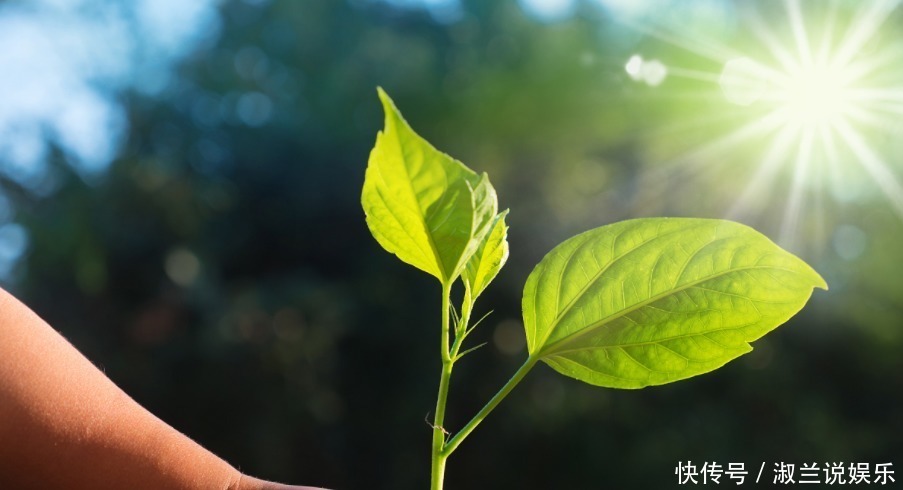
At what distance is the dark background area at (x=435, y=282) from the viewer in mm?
3898

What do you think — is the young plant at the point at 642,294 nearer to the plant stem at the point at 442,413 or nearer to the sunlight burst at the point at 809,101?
the plant stem at the point at 442,413

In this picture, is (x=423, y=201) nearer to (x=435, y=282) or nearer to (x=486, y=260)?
(x=486, y=260)

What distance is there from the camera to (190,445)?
0.41 meters

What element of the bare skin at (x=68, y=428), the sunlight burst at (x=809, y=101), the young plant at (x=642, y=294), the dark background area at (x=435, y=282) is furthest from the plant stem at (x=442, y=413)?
the dark background area at (x=435, y=282)

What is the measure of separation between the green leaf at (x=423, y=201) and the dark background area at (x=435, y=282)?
145 inches

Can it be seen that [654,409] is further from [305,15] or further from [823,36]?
[305,15]

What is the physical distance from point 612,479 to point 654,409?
1.27ft

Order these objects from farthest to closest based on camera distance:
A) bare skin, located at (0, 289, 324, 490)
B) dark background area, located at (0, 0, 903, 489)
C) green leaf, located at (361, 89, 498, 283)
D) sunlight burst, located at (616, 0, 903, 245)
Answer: dark background area, located at (0, 0, 903, 489)
sunlight burst, located at (616, 0, 903, 245)
bare skin, located at (0, 289, 324, 490)
green leaf, located at (361, 89, 498, 283)

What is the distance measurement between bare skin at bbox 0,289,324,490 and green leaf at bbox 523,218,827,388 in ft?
0.67

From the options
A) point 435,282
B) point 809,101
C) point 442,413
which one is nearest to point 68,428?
point 442,413

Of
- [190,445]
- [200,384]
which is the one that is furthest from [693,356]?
[200,384]

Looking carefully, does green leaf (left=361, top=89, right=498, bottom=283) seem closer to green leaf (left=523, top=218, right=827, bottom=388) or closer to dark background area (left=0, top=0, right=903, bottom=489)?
green leaf (left=523, top=218, right=827, bottom=388)

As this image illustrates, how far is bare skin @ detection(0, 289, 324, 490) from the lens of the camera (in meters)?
0.34

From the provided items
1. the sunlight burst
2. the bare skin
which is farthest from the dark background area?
the bare skin
